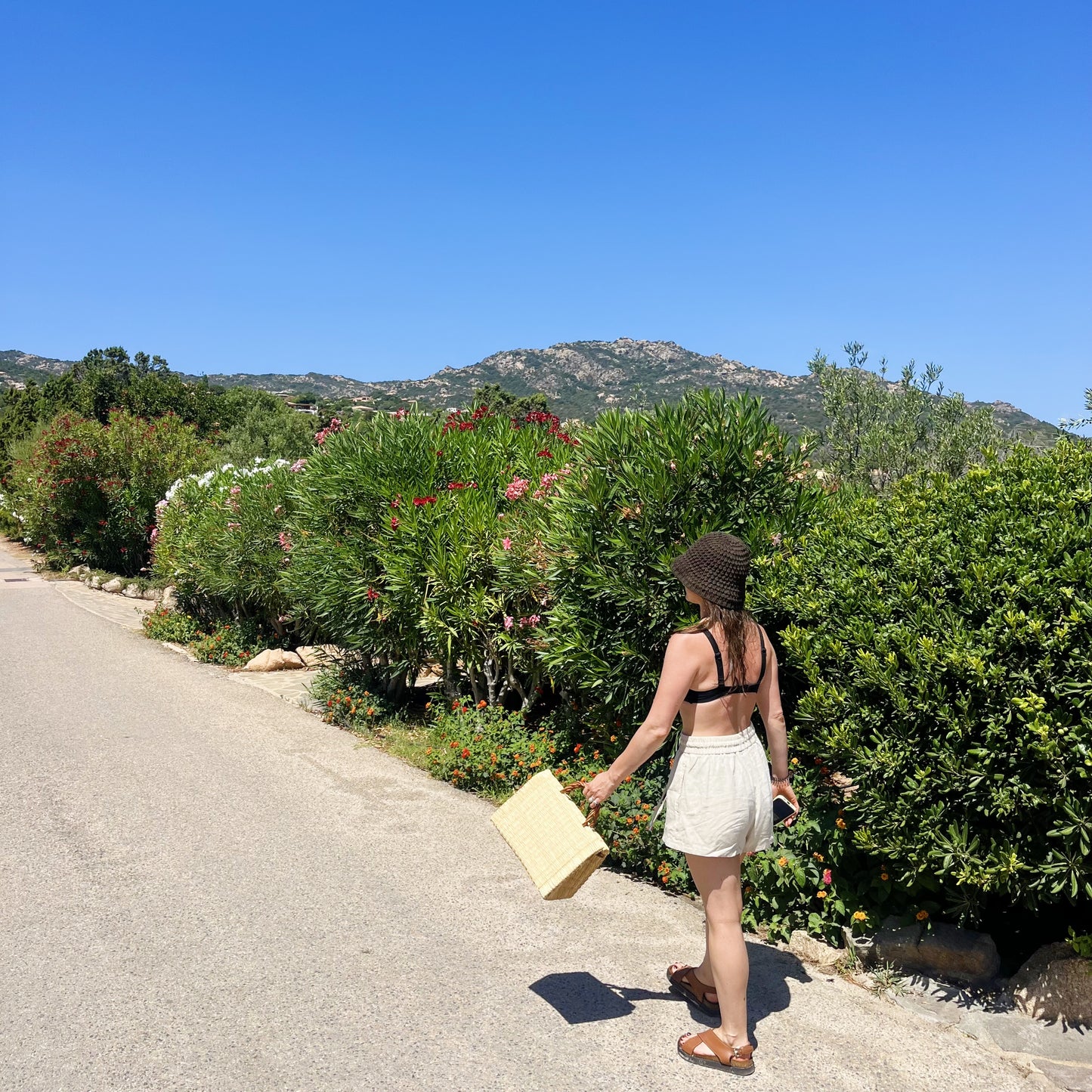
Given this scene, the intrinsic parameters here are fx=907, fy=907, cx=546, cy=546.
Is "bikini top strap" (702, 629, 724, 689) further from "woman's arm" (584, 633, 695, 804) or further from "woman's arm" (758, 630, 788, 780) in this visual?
"woman's arm" (758, 630, 788, 780)

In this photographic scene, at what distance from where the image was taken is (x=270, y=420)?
35.3 metres

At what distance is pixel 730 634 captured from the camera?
3.32 m

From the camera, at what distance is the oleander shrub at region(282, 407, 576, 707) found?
712 cm

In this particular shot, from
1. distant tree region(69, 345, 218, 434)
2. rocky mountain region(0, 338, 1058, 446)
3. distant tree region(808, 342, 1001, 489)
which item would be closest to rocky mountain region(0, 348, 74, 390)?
rocky mountain region(0, 338, 1058, 446)

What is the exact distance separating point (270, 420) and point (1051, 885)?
35.0 m

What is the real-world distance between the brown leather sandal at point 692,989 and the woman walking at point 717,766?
0.84 feet

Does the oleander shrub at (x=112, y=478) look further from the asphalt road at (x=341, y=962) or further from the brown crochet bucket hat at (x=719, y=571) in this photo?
the brown crochet bucket hat at (x=719, y=571)

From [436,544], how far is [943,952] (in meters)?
4.76

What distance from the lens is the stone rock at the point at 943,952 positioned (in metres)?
3.80

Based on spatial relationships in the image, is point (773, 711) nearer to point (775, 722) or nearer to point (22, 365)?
point (775, 722)

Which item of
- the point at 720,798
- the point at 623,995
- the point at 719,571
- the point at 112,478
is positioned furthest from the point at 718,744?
the point at 112,478

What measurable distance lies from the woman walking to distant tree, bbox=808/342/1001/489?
207 inches

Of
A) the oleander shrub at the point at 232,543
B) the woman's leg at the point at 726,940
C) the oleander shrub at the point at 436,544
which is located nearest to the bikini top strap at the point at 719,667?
the woman's leg at the point at 726,940

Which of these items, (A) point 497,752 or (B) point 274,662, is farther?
(B) point 274,662
